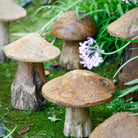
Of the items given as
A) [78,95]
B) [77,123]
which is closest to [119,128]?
[78,95]

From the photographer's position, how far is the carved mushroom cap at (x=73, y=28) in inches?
184

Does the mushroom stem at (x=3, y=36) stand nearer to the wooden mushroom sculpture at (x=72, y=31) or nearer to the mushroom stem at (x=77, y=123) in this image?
the wooden mushroom sculpture at (x=72, y=31)

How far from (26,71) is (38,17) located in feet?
11.5

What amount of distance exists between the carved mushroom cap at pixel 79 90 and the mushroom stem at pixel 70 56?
1823 mm

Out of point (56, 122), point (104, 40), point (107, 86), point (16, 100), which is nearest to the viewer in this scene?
point (107, 86)

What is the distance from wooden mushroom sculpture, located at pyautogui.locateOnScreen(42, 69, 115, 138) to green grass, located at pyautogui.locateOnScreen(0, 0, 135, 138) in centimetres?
22

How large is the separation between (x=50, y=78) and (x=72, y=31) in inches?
31.4

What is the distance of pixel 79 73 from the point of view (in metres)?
3.25

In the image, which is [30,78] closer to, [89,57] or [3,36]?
[89,57]

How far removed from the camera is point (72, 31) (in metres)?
4.66

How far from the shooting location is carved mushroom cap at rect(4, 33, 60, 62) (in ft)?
11.7

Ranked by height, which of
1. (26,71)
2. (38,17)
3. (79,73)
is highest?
(79,73)

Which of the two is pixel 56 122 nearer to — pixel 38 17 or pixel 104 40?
pixel 104 40

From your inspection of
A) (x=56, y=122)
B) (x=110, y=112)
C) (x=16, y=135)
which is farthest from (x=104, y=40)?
(x=16, y=135)
